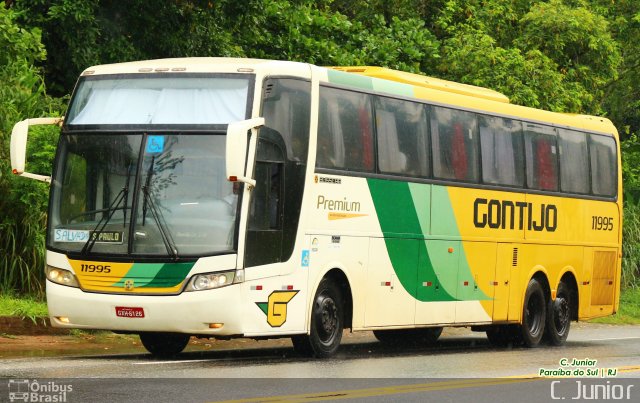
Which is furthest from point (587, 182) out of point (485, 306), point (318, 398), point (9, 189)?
point (318, 398)

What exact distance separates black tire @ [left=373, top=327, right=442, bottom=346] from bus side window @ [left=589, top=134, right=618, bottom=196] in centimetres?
367

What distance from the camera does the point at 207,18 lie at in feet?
75.8

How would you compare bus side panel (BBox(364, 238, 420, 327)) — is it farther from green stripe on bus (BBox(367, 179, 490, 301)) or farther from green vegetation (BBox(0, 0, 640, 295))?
green vegetation (BBox(0, 0, 640, 295))

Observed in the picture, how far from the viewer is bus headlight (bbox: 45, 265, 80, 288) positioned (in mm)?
14547

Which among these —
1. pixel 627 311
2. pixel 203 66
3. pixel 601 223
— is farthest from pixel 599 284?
pixel 203 66

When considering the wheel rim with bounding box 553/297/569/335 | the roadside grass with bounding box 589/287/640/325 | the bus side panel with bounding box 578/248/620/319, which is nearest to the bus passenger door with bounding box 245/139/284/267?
the wheel rim with bounding box 553/297/569/335

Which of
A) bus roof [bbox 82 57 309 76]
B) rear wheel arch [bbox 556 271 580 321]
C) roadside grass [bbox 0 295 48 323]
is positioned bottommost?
roadside grass [bbox 0 295 48 323]

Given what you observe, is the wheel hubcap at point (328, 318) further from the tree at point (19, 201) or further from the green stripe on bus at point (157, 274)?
the tree at point (19, 201)

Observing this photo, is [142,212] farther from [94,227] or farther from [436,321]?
[436,321]

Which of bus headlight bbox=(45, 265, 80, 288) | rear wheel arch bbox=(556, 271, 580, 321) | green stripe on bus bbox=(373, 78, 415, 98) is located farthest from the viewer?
rear wheel arch bbox=(556, 271, 580, 321)

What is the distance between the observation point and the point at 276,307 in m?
14.7

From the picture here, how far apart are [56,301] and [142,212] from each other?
1377mm

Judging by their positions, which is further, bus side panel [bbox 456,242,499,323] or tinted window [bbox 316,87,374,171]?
bus side panel [bbox 456,242,499,323]

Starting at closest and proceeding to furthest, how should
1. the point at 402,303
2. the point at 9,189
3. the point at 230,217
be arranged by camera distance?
1. the point at 230,217
2. the point at 402,303
3. the point at 9,189
